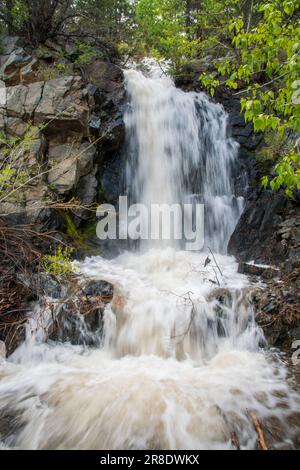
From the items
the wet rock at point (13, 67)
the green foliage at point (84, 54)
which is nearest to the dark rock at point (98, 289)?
the wet rock at point (13, 67)

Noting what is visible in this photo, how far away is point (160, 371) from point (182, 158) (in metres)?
5.97

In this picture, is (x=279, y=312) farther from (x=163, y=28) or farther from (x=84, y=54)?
(x=163, y=28)

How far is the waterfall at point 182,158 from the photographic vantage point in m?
8.17

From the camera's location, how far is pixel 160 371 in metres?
4.05

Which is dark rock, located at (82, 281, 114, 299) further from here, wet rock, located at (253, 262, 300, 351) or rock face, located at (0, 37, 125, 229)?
wet rock, located at (253, 262, 300, 351)

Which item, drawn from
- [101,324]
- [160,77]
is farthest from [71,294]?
[160,77]

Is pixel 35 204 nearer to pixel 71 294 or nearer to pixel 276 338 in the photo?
pixel 71 294

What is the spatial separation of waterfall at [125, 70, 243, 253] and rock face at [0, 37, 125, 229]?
611 millimetres

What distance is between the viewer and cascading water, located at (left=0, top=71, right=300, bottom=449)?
Answer: 3053mm

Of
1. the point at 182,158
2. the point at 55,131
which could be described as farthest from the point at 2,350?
the point at 182,158

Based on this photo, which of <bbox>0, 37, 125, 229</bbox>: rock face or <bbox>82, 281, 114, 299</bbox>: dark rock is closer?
<bbox>82, 281, 114, 299</bbox>: dark rock

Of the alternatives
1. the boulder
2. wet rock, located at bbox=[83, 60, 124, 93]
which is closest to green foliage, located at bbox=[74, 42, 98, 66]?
wet rock, located at bbox=[83, 60, 124, 93]

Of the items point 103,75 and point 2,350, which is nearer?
point 2,350

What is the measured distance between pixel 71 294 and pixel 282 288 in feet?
10.9
